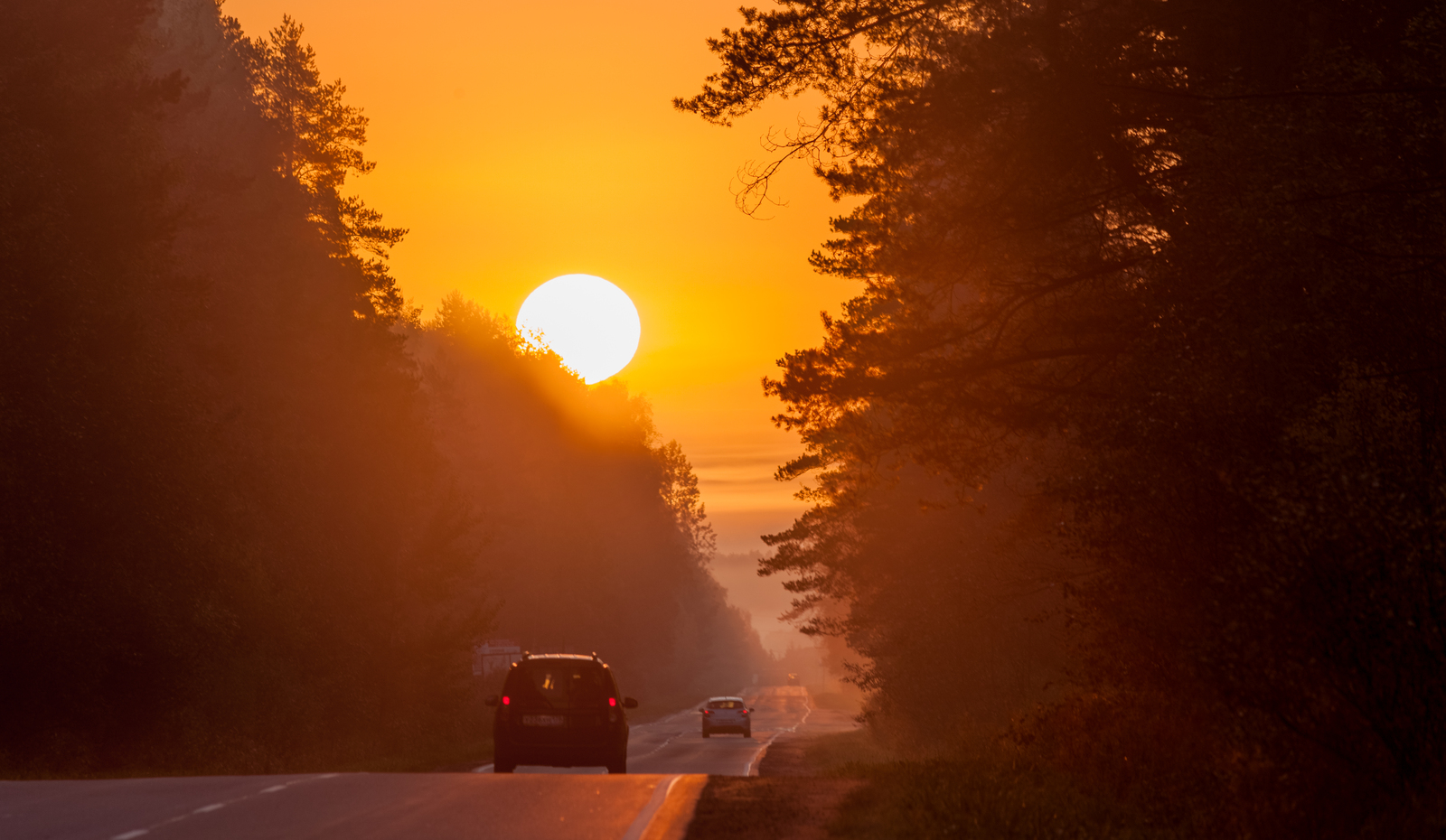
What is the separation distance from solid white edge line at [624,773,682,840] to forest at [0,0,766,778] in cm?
1301

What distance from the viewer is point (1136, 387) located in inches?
554

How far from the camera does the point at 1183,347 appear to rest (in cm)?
1338

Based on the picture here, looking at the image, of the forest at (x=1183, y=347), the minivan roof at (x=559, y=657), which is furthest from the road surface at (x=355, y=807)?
the forest at (x=1183, y=347)

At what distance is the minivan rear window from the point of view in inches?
794

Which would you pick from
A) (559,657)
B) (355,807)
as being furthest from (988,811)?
(559,657)

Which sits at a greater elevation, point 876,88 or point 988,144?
point 876,88

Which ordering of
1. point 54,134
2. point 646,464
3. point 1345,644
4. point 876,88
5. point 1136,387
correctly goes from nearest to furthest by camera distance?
point 1345,644 → point 1136,387 → point 876,88 → point 54,134 → point 646,464

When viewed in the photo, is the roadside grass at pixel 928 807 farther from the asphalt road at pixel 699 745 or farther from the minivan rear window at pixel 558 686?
the minivan rear window at pixel 558 686

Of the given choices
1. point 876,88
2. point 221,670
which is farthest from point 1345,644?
point 221,670

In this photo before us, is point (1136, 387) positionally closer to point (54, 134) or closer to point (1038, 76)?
point (1038, 76)

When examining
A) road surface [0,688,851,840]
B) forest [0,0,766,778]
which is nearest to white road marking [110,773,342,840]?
road surface [0,688,851,840]

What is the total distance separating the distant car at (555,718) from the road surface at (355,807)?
334cm

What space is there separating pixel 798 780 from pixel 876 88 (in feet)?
29.3

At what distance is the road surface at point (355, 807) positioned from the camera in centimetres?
1077
